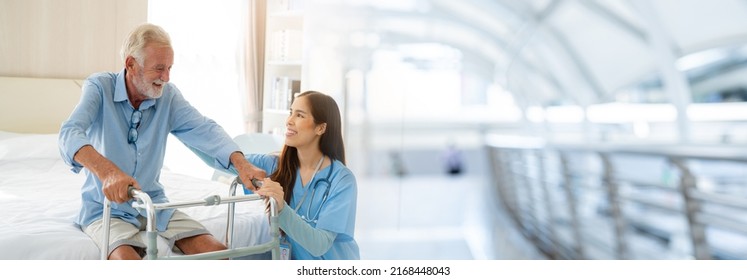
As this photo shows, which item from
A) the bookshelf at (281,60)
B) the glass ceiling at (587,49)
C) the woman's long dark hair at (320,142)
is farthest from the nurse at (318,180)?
the bookshelf at (281,60)

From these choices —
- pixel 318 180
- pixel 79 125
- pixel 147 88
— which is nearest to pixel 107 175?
pixel 79 125

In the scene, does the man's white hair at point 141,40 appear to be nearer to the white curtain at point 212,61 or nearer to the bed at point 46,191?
Result: the bed at point 46,191

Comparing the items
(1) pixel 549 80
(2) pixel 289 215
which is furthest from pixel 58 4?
(1) pixel 549 80

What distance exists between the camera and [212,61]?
275 cm

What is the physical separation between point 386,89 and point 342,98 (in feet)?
0.55

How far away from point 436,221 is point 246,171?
0.60 metres

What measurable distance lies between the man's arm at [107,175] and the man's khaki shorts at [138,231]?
0.60ft

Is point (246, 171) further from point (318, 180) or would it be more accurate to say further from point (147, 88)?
point (147, 88)

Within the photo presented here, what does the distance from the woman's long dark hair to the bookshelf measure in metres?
1.12

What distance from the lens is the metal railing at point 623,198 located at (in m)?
1.54

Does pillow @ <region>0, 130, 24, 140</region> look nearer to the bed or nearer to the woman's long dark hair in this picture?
the bed

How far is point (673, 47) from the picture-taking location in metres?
1.62
